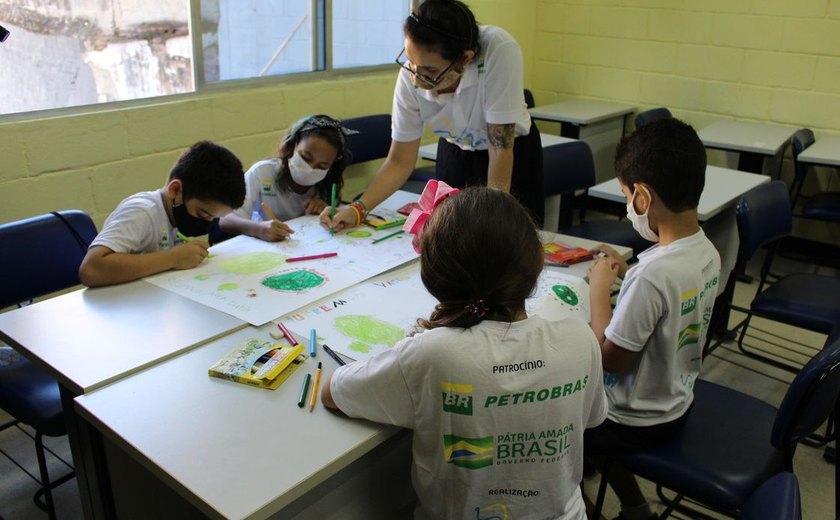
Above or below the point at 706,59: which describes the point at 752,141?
below

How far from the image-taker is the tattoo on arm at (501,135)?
2.05 m

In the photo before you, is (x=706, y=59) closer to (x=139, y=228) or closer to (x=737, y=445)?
(x=737, y=445)

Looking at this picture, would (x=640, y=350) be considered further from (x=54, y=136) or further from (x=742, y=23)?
(x=742, y=23)

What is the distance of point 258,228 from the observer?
79.7 inches

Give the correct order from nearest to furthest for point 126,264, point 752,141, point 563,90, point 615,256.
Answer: point 126,264 < point 615,256 < point 752,141 < point 563,90

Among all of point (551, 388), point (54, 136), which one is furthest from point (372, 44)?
point (551, 388)

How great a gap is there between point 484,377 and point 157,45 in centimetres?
255

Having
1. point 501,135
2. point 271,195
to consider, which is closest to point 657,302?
point 501,135

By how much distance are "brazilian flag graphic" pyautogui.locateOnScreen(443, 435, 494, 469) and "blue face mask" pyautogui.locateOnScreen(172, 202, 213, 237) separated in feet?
3.63

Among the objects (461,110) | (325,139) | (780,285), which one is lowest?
(780,285)

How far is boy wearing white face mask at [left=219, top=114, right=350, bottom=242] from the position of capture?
7.70ft

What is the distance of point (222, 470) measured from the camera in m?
1.01

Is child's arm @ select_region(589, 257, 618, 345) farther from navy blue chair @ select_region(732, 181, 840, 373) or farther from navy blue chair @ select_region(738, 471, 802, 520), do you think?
navy blue chair @ select_region(732, 181, 840, 373)

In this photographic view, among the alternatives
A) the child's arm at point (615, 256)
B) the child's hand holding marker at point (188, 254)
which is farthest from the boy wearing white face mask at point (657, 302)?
the child's hand holding marker at point (188, 254)
